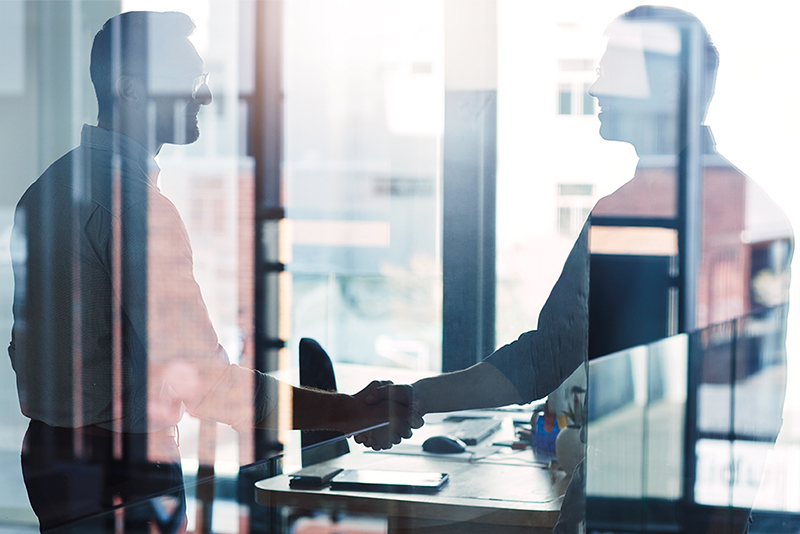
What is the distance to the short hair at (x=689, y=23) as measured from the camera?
3.24 feet

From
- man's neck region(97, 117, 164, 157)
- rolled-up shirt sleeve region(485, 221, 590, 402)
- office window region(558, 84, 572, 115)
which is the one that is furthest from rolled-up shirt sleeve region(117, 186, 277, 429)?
office window region(558, 84, 572, 115)

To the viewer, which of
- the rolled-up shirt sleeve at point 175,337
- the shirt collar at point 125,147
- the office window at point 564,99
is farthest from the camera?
the shirt collar at point 125,147

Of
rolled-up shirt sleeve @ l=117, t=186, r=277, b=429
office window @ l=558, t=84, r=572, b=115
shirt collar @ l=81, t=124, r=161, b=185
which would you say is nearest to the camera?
office window @ l=558, t=84, r=572, b=115

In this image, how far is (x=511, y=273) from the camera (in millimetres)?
908

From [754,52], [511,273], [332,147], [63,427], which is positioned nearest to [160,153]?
[332,147]

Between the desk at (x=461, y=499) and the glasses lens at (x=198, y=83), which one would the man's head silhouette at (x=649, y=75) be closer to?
the desk at (x=461, y=499)

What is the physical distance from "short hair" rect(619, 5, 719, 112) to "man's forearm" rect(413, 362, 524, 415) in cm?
52

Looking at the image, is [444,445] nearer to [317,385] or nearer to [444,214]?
[317,385]

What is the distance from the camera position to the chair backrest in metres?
0.98

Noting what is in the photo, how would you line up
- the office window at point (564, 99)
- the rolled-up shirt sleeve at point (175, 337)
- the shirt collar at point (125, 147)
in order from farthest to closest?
the shirt collar at point (125, 147), the rolled-up shirt sleeve at point (175, 337), the office window at point (564, 99)

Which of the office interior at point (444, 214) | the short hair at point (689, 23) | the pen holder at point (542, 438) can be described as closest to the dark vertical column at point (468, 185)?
the office interior at point (444, 214)

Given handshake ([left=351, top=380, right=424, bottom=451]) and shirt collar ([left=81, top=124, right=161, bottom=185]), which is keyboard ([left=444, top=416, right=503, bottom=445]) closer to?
handshake ([left=351, top=380, right=424, bottom=451])

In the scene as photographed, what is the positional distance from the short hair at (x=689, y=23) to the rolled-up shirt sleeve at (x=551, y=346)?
0.98 ft

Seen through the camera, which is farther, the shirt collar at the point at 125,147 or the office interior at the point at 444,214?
the shirt collar at the point at 125,147
